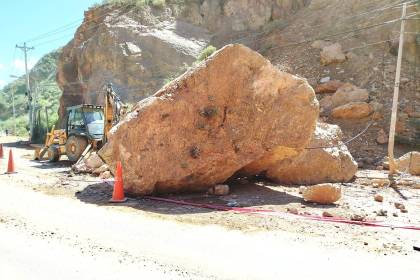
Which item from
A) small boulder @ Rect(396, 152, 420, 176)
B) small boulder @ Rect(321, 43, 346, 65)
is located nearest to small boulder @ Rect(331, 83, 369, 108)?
small boulder @ Rect(321, 43, 346, 65)

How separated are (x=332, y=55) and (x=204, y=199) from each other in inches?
571

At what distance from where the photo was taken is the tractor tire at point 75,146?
15078 mm

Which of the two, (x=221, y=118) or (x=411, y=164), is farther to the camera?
(x=411, y=164)

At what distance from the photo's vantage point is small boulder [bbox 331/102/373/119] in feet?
56.9

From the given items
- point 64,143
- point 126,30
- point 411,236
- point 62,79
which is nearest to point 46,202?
point 411,236

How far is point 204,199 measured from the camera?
27.2 ft

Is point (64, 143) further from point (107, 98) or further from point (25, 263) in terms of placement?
point (25, 263)

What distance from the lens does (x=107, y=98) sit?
42.2 feet

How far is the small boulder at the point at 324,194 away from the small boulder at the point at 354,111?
10.5 meters

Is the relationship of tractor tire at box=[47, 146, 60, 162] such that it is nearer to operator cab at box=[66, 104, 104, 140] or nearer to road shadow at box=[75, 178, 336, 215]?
operator cab at box=[66, 104, 104, 140]

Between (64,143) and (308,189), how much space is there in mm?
11540

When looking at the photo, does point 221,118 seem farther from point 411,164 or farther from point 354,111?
point 354,111

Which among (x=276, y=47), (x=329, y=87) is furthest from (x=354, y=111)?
(x=276, y=47)

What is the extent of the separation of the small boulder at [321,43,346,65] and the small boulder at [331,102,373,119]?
3.51 m
